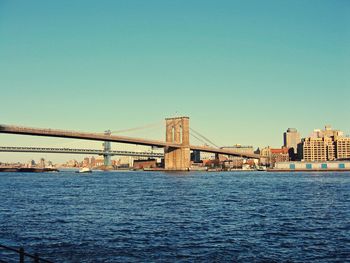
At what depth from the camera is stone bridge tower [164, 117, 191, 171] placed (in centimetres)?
12351

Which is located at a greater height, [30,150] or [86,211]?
[30,150]

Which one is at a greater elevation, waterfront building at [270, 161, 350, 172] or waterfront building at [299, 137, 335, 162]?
waterfront building at [299, 137, 335, 162]

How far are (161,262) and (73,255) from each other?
9.49 ft

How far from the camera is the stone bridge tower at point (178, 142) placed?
124m

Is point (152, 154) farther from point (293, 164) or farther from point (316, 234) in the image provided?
point (316, 234)

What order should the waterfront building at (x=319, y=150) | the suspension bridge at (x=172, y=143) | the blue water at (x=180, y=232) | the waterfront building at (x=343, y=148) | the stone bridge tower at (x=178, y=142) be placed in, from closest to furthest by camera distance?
the blue water at (x=180, y=232)
the suspension bridge at (x=172, y=143)
the stone bridge tower at (x=178, y=142)
the waterfront building at (x=343, y=148)
the waterfront building at (x=319, y=150)

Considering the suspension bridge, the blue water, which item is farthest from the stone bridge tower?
the blue water

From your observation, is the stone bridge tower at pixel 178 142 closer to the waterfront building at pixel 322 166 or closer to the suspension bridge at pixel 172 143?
the suspension bridge at pixel 172 143

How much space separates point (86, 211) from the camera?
2648 centimetres

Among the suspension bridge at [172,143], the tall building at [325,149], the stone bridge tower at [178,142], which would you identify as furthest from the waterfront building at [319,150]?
the stone bridge tower at [178,142]

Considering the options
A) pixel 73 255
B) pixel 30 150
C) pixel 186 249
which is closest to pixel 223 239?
pixel 186 249

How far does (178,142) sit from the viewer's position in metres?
130

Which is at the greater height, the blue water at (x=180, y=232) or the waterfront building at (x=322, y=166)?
the waterfront building at (x=322, y=166)

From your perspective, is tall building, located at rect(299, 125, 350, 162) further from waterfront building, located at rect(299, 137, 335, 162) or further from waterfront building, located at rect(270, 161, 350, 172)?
waterfront building, located at rect(270, 161, 350, 172)
